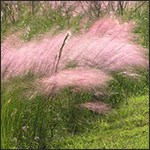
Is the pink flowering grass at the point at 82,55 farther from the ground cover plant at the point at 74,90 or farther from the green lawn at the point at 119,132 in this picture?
the green lawn at the point at 119,132

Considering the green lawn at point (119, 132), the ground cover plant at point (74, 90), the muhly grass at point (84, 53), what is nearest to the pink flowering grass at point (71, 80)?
the ground cover plant at point (74, 90)

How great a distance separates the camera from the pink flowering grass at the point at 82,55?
4.59 meters

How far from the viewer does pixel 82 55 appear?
5129 mm

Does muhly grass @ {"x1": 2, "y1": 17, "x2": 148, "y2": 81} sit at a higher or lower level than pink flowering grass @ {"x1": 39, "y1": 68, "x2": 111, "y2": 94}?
higher

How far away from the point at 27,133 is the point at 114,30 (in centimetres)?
146

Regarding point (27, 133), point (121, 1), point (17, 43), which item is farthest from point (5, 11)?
point (27, 133)

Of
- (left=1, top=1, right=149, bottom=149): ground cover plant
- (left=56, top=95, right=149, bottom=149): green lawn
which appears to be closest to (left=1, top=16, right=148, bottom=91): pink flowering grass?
(left=1, top=1, right=149, bottom=149): ground cover plant

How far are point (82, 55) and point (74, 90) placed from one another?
1.06 feet

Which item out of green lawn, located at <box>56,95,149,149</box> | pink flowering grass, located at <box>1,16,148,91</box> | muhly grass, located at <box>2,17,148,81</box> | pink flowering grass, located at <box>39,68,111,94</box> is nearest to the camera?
pink flowering grass, located at <box>39,68,111,94</box>

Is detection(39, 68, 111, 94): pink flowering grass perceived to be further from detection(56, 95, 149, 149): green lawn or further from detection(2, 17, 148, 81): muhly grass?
detection(56, 95, 149, 149): green lawn

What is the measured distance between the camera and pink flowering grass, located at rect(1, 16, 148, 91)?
15.0ft

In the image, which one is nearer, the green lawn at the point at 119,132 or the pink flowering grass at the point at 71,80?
the pink flowering grass at the point at 71,80

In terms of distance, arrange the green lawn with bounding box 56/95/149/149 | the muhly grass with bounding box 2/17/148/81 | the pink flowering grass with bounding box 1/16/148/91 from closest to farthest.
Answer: the pink flowering grass with bounding box 1/16/148/91 < the muhly grass with bounding box 2/17/148/81 < the green lawn with bounding box 56/95/149/149

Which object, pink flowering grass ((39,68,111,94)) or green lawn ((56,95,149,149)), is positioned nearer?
pink flowering grass ((39,68,111,94))
